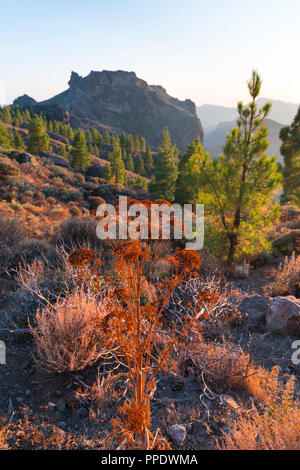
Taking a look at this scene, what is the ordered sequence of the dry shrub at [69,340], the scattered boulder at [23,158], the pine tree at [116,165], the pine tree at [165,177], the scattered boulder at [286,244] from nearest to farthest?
the dry shrub at [69,340], the scattered boulder at [286,244], the scattered boulder at [23,158], the pine tree at [165,177], the pine tree at [116,165]

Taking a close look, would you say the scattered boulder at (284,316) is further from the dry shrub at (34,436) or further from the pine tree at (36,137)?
the pine tree at (36,137)

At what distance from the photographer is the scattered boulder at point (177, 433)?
6.87 feet

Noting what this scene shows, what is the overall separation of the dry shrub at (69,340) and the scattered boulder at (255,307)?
283 centimetres

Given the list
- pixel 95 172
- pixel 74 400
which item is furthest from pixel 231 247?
pixel 95 172

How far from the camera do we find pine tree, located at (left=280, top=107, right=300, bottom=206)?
17.2m

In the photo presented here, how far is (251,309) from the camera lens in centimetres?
451

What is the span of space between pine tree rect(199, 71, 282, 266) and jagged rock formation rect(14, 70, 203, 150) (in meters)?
144

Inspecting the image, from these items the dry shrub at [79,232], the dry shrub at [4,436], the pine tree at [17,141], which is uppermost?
the pine tree at [17,141]

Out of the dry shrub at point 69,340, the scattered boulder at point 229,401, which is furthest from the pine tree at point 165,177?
the scattered boulder at point 229,401

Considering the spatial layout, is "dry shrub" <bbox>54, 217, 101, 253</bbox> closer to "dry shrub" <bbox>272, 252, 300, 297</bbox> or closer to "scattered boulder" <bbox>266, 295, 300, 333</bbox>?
"scattered boulder" <bbox>266, 295, 300, 333</bbox>

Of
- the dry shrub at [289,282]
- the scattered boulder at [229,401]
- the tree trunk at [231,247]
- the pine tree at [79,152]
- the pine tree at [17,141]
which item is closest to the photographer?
the scattered boulder at [229,401]

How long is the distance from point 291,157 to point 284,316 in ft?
60.2

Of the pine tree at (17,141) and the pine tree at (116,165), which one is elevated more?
the pine tree at (17,141)

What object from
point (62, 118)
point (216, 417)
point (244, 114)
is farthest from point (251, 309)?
point (62, 118)
